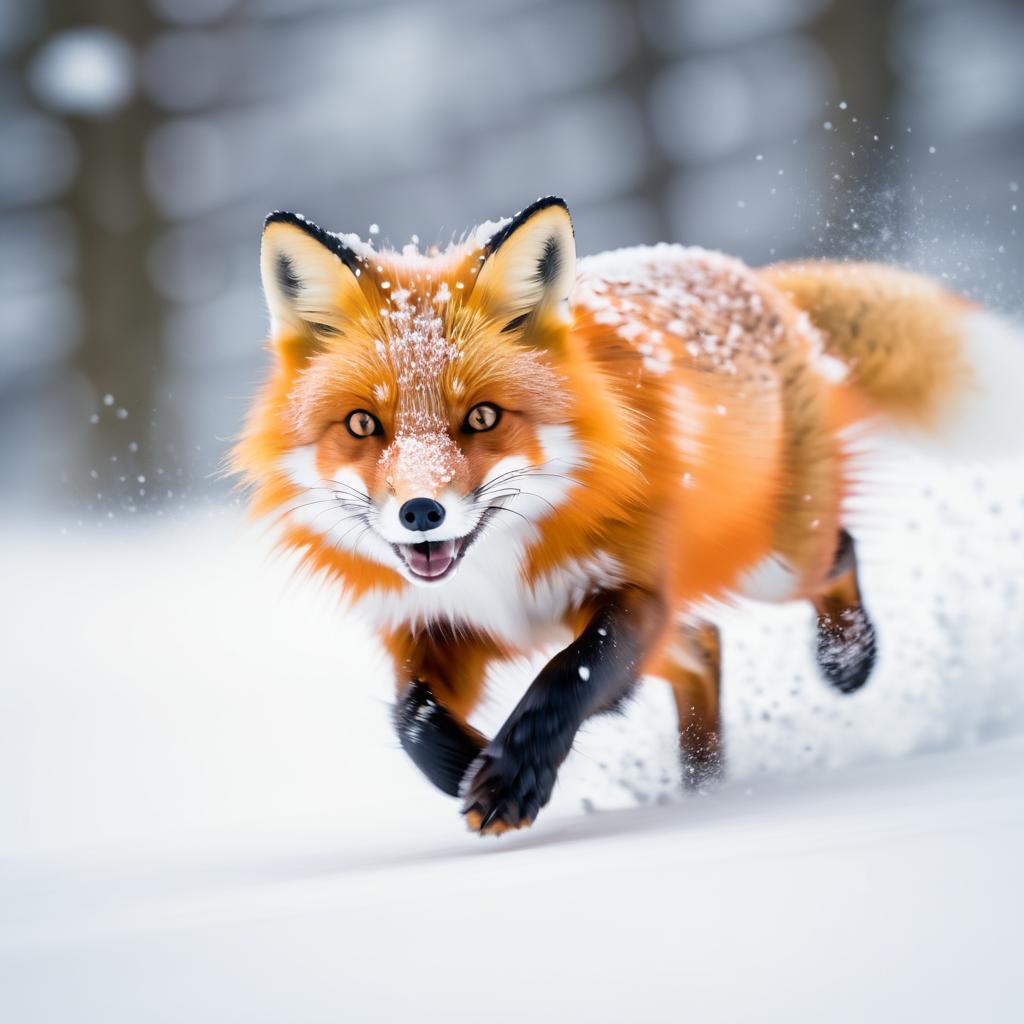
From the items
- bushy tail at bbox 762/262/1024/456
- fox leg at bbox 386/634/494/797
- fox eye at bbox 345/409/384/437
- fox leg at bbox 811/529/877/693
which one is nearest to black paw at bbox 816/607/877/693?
fox leg at bbox 811/529/877/693

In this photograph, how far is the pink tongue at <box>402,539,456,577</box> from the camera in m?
1.79

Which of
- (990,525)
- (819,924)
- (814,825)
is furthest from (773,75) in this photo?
(819,924)

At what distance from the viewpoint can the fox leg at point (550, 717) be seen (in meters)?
1.73

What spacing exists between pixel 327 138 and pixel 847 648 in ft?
8.04

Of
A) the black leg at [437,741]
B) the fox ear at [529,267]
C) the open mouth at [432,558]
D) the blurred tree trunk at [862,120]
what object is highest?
the blurred tree trunk at [862,120]

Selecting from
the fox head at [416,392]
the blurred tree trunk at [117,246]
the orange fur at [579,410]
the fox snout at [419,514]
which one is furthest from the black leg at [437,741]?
the blurred tree trunk at [117,246]

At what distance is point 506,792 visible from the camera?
1.72m

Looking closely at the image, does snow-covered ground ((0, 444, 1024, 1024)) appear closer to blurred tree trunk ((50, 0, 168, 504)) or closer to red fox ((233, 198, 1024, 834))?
red fox ((233, 198, 1024, 834))

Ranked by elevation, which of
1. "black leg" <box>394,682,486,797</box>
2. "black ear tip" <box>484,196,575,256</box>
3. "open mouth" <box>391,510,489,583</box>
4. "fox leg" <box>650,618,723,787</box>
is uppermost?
"black ear tip" <box>484,196,575,256</box>

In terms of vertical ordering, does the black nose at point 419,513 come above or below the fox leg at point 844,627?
above

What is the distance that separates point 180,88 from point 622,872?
10.5ft

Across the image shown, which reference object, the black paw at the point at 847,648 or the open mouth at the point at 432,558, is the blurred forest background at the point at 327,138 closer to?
the black paw at the point at 847,648

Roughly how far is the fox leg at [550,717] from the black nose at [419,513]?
36 centimetres

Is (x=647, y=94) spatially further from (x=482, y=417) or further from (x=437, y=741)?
(x=437, y=741)
